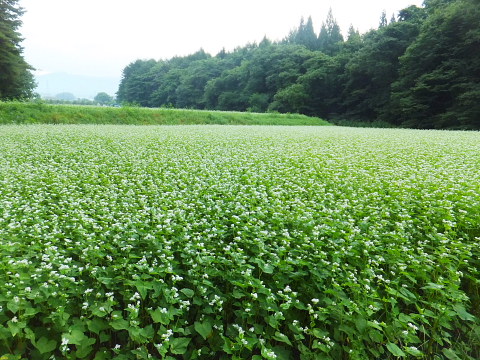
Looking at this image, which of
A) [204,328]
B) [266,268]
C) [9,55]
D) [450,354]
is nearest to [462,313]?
[450,354]

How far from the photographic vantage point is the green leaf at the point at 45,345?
106 inches

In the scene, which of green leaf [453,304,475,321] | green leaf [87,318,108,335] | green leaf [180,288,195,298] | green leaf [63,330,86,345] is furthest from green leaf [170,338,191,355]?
green leaf [453,304,475,321]

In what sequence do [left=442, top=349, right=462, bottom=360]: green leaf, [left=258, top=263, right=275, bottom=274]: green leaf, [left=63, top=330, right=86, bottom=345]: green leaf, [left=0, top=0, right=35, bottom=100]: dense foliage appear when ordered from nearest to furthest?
1. [left=63, top=330, right=86, bottom=345]: green leaf
2. [left=442, top=349, right=462, bottom=360]: green leaf
3. [left=258, top=263, right=275, bottom=274]: green leaf
4. [left=0, top=0, right=35, bottom=100]: dense foliage

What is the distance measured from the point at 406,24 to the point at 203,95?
4845cm

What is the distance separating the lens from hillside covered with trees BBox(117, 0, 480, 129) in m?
39.7

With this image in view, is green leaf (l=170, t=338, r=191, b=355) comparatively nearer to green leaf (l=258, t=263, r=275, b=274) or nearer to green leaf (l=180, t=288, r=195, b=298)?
green leaf (l=180, t=288, r=195, b=298)

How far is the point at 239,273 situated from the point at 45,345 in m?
1.92

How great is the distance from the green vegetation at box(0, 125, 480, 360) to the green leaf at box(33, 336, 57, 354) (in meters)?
0.02

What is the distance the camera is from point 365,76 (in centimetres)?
5616

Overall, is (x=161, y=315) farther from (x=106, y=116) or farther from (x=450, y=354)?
(x=106, y=116)

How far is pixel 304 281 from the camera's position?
3.62 m

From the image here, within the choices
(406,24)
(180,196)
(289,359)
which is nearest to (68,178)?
(180,196)

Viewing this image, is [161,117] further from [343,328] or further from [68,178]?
[343,328]

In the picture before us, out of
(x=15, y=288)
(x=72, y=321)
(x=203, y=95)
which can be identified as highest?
(x=203, y=95)
